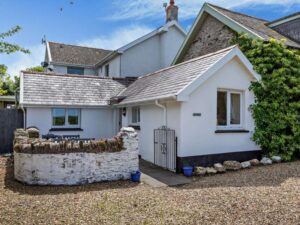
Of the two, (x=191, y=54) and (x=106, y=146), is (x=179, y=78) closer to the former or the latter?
(x=106, y=146)

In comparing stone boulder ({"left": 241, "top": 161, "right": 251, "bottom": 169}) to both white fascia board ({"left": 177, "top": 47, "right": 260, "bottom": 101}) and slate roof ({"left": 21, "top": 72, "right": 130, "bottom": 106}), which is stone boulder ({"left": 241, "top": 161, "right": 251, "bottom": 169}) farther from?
slate roof ({"left": 21, "top": 72, "right": 130, "bottom": 106})

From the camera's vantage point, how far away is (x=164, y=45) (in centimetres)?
2380

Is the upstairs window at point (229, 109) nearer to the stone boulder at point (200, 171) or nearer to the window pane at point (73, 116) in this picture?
the stone boulder at point (200, 171)

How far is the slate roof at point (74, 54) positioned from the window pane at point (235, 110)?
19.9 metres

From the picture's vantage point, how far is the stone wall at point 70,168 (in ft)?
25.3

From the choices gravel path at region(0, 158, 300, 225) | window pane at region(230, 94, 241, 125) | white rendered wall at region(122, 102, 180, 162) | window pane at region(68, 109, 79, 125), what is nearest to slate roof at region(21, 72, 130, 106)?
window pane at region(68, 109, 79, 125)

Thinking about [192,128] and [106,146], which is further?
[192,128]

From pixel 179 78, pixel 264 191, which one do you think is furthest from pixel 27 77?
pixel 264 191

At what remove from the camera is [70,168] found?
25.7ft

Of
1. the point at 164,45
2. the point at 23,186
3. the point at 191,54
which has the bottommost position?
the point at 23,186

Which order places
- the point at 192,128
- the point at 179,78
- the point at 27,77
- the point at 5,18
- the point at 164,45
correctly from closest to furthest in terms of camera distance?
the point at 5,18 < the point at 192,128 < the point at 179,78 < the point at 27,77 < the point at 164,45

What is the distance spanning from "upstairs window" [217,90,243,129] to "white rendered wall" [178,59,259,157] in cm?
27

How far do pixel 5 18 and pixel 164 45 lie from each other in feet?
61.9

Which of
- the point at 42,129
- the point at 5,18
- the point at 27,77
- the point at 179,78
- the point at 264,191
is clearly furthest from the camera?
the point at 27,77
